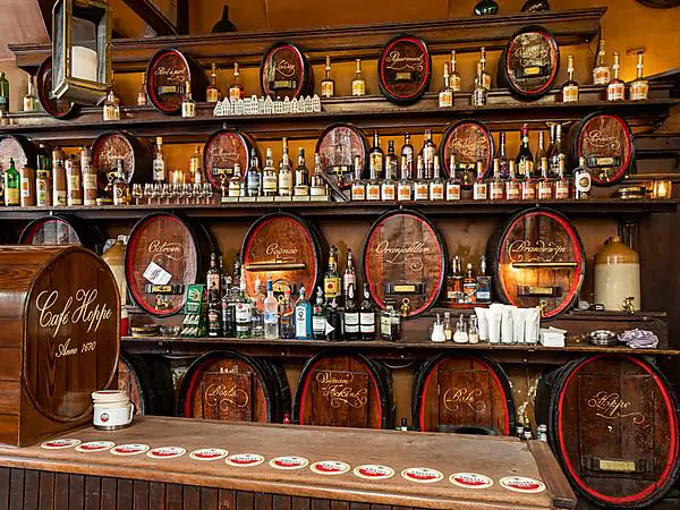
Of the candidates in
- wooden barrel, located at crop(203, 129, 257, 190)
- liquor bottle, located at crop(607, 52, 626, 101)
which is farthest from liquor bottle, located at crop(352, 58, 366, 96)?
liquor bottle, located at crop(607, 52, 626, 101)

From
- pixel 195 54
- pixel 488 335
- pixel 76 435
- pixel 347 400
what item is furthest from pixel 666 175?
pixel 76 435

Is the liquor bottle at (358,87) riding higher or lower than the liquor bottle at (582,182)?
higher

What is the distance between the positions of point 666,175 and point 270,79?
2520mm

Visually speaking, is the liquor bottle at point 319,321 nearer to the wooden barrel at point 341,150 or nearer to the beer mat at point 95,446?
the wooden barrel at point 341,150

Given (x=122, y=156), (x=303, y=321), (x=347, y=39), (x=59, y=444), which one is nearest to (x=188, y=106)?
(x=122, y=156)

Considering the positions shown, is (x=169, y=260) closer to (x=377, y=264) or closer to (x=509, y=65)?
(x=377, y=264)

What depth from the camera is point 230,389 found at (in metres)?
3.15

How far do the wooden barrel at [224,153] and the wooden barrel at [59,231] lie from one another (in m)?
0.95

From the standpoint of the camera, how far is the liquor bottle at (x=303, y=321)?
312 centimetres

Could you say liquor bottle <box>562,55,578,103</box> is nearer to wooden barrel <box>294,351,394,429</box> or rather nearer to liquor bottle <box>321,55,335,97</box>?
liquor bottle <box>321,55,335,97</box>

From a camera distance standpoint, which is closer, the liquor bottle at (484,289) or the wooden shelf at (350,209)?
the wooden shelf at (350,209)

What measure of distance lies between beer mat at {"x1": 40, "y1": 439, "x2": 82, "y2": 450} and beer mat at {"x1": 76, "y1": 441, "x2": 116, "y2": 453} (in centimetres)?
3

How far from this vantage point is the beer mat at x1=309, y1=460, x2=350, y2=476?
1.25 meters

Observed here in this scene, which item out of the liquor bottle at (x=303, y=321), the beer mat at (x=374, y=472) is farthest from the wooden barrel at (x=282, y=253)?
the beer mat at (x=374, y=472)
